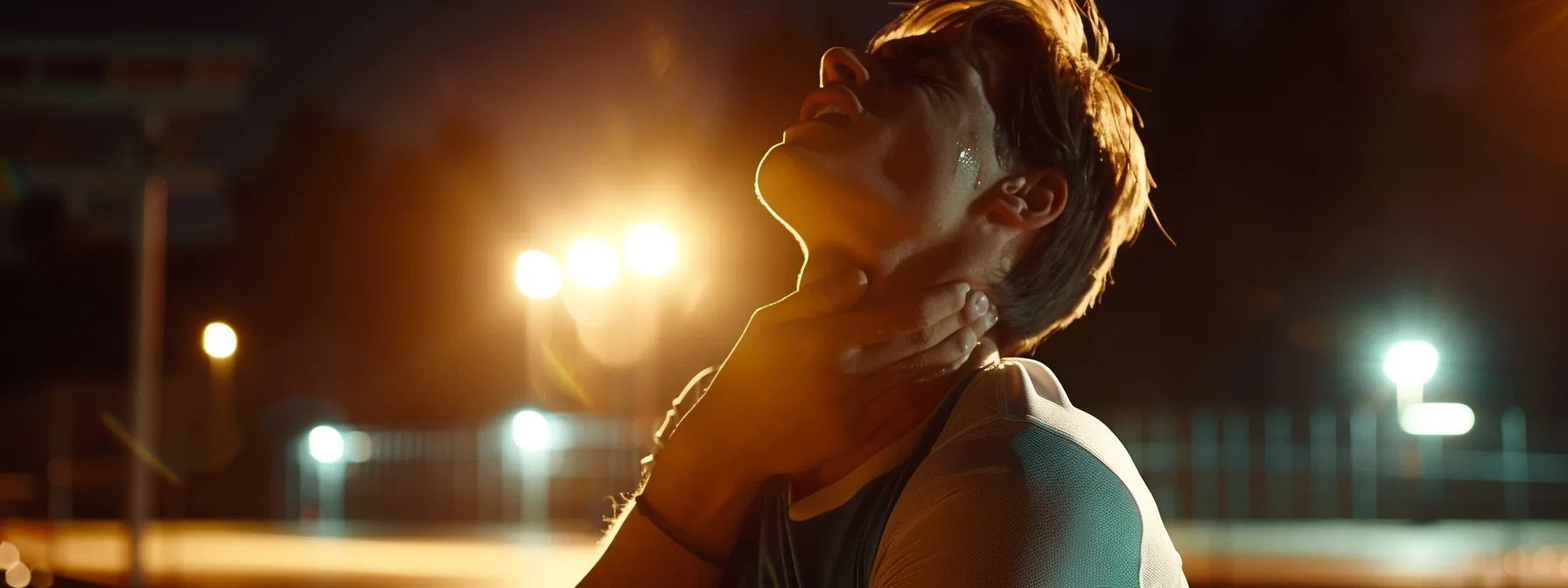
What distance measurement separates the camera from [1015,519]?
1.12m

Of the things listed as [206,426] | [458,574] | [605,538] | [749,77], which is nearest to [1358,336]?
[749,77]

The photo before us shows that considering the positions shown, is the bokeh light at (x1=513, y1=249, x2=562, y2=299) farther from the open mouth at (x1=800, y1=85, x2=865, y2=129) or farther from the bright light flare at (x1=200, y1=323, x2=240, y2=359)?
the open mouth at (x1=800, y1=85, x2=865, y2=129)

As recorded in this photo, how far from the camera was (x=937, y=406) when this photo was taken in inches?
56.1

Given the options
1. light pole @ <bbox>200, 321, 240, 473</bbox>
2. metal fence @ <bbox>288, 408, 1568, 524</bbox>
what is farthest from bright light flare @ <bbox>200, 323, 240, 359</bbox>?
light pole @ <bbox>200, 321, 240, 473</bbox>

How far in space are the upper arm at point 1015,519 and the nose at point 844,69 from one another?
426mm

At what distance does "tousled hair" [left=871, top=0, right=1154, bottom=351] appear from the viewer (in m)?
1.56

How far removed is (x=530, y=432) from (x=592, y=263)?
7.33 meters

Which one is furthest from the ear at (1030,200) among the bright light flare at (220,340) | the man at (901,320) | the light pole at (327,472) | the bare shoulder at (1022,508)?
the light pole at (327,472)

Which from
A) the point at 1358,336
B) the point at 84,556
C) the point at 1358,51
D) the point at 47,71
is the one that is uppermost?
the point at 1358,51

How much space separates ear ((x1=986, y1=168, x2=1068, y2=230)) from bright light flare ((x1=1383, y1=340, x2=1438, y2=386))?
16.0 m

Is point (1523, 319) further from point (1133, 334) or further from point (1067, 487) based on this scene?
point (1067, 487)

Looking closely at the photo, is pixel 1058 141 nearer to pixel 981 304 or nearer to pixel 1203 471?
pixel 981 304

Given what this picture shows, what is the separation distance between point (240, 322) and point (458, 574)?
789 inches

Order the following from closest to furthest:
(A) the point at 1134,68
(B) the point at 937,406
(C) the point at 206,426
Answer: (B) the point at 937,406 < (A) the point at 1134,68 < (C) the point at 206,426
